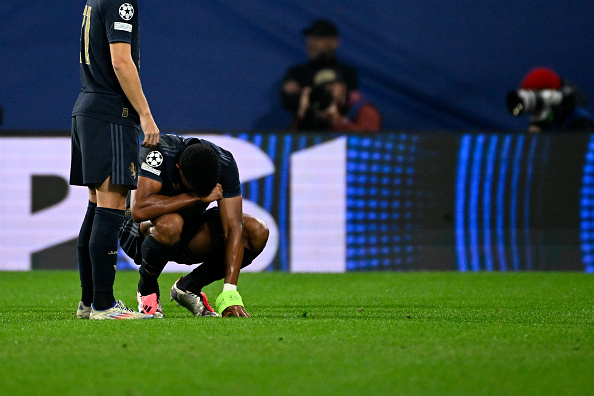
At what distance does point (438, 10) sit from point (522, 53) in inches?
32.2

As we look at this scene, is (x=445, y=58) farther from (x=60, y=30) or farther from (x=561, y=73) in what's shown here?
(x=60, y=30)

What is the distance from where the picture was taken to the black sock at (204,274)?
387 cm

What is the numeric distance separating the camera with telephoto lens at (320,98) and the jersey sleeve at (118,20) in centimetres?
419

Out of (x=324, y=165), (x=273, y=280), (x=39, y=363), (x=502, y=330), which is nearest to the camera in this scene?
(x=39, y=363)

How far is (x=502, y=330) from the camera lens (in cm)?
315

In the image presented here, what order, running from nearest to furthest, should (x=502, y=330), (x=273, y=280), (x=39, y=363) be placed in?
(x=39, y=363), (x=502, y=330), (x=273, y=280)

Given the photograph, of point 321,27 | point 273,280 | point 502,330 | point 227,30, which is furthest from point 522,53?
point 502,330

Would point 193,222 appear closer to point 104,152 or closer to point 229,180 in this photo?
point 229,180

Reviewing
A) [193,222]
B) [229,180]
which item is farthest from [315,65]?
[229,180]

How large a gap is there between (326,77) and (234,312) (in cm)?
447

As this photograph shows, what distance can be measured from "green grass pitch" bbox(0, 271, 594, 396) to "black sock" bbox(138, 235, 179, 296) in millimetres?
178

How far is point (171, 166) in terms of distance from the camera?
3701 millimetres

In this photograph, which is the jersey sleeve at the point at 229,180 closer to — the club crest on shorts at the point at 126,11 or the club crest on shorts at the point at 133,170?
the club crest on shorts at the point at 133,170

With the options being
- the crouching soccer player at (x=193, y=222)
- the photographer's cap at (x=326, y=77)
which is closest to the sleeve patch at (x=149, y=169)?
the crouching soccer player at (x=193, y=222)
